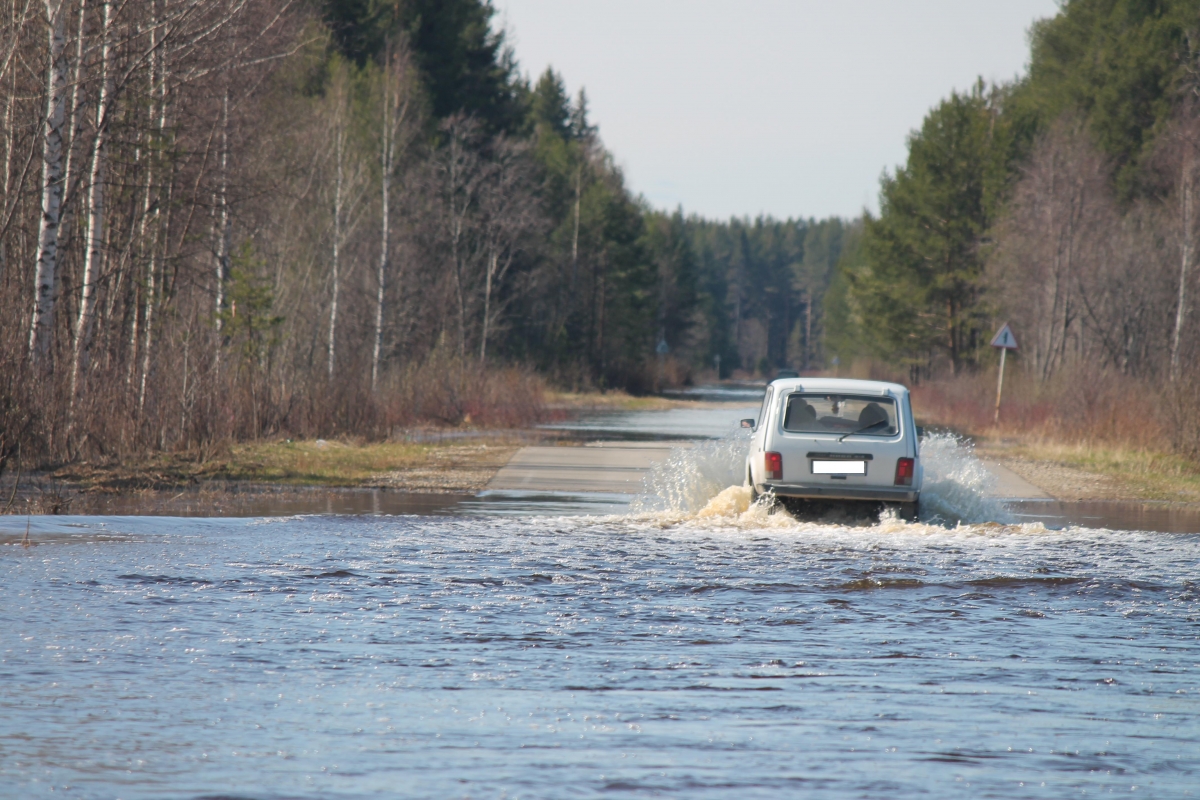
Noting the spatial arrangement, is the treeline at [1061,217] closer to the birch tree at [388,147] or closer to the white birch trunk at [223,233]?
the birch tree at [388,147]

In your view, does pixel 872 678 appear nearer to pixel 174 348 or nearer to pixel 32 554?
pixel 32 554

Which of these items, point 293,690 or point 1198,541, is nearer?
point 293,690

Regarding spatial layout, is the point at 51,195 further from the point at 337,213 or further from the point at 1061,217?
the point at 1061,217

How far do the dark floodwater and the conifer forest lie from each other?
Result: 6547mm

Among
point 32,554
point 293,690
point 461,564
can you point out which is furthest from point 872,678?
point 32,554

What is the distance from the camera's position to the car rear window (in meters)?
13.6

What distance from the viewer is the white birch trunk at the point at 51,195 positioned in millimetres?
17219

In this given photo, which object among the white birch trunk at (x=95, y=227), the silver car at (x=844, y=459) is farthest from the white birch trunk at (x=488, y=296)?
the silver car at (x=844, y=459)

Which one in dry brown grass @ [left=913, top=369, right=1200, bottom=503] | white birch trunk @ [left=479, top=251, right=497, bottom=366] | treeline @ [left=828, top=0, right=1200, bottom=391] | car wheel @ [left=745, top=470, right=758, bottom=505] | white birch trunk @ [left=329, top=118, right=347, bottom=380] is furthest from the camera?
white birch trunk @ [left=479, top=251, right=497, bottom=366]

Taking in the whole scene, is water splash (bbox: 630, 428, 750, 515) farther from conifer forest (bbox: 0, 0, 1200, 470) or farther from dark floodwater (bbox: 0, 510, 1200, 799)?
conifer forest (bbox: 0, 0, 1200, 470)

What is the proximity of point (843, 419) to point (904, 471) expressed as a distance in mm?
992

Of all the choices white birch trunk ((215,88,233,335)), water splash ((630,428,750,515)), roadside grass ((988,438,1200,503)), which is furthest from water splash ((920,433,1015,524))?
white birch trunk ((215,88,233,335))

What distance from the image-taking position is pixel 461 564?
36.1 feet

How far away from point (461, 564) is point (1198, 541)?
7.54 meters
